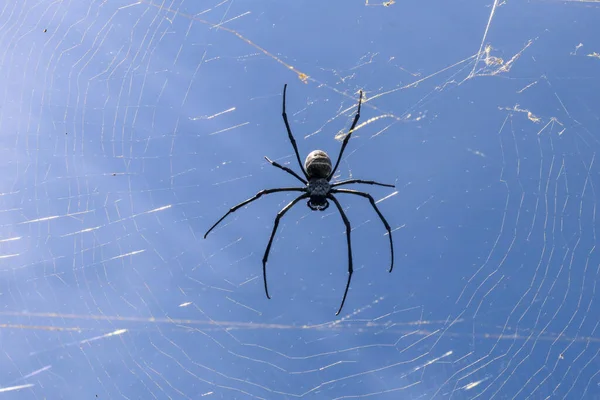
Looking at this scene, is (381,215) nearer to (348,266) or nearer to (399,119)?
(348,266)

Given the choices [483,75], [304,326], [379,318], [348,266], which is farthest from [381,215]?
[483,75]

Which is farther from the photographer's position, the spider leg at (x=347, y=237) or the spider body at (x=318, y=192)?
the spider body at (x=318, y=192)

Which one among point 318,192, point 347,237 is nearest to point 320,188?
point 318,192

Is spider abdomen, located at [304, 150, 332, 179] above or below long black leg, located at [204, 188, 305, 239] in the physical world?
above

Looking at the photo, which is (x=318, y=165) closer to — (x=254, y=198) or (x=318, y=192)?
(x=318, y=192)

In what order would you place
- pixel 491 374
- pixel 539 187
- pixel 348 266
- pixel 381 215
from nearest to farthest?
pixel 348 266
pixel 381 215
pixel 491 374
pixel 539 187

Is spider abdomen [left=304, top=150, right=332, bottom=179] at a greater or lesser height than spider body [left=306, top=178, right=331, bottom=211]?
greater

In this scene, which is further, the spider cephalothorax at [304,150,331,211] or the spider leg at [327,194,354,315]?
the spider cephalothorax at [304,150,331,211]

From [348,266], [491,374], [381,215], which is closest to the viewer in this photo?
[348,266]
